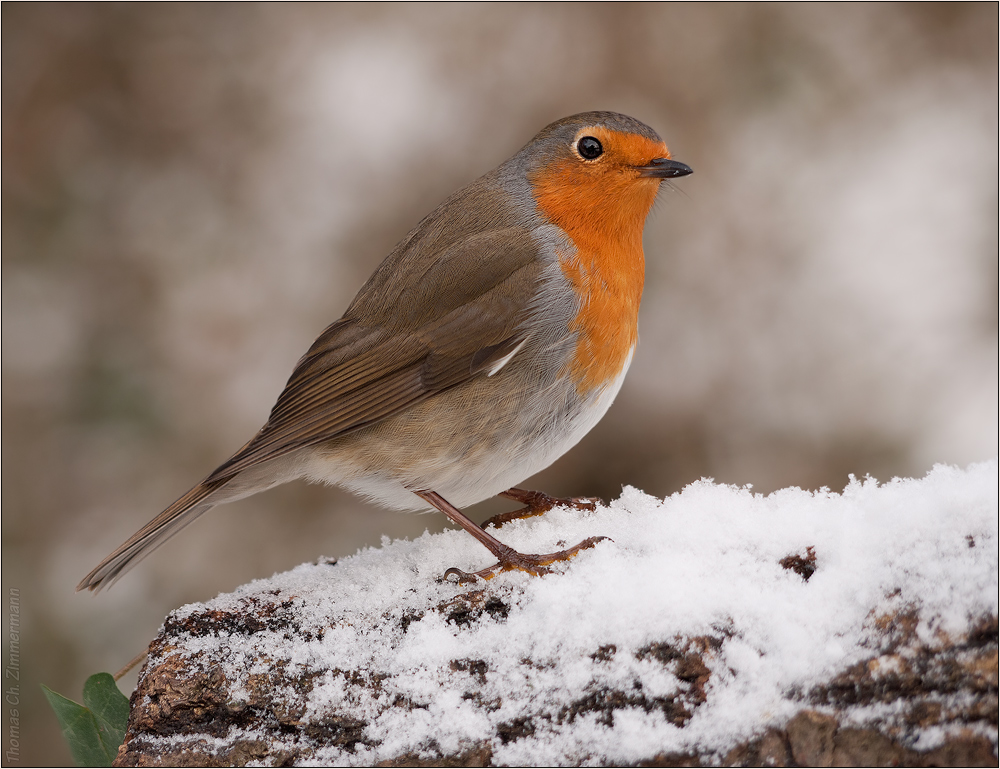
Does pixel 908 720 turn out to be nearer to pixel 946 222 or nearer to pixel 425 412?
pixel 425 412

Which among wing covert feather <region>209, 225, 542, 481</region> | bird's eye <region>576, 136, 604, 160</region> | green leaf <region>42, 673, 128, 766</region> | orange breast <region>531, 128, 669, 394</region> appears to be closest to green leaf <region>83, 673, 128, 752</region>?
green leaf <region>42, 673, 128, 766</region>

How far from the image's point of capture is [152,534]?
112 inches

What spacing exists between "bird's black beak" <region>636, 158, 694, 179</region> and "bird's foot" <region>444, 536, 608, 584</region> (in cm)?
138

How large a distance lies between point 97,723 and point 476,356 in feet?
5.02

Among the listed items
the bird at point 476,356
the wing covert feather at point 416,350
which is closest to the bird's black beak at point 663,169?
the bird at point 476,356

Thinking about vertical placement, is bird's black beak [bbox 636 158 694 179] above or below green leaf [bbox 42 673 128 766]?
above

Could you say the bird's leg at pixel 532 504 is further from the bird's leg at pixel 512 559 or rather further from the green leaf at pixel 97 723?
the green leaf at pixel 97 723

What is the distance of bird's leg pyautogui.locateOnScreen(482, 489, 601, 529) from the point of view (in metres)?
2.94

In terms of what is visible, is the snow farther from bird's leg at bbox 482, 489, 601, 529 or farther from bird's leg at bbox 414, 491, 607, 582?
bird's leg at bbox 482, 489, 601, 529

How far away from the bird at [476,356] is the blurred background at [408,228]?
2062 millimetres

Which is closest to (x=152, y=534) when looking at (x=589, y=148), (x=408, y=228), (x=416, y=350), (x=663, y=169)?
(x=416, y=350)

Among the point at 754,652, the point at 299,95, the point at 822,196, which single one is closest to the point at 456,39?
the point at 299,95

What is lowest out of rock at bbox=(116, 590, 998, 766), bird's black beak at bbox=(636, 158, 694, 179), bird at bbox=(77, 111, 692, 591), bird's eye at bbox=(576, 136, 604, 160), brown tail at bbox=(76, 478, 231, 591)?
rock at bbox=(116, 590, 998, 766)

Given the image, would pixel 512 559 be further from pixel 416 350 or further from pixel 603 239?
pixel 603 239
